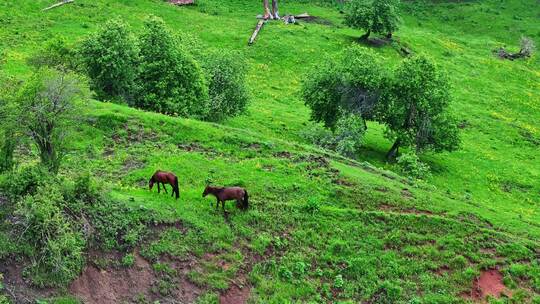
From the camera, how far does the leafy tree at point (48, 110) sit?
2519 centimetres

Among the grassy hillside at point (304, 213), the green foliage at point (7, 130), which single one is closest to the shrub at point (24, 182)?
the green foliage at point (7, 130)

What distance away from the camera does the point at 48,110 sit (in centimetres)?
2566

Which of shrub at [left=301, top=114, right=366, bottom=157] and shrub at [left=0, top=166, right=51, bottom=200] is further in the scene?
shrub at [left=301, top=114, right=366, bottom=157]

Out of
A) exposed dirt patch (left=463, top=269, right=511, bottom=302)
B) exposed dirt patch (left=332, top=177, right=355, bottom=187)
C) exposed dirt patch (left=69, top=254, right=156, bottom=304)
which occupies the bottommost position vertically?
exposed dirt patch (left=463, top=269, right=511, bottom=302)

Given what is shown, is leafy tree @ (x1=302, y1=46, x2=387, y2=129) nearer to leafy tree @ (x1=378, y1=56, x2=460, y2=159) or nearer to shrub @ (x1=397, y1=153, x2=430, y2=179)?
leafy tree @ (x1=378, y1=56, x2=460, y2=159)

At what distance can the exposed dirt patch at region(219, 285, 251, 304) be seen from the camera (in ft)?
80.0

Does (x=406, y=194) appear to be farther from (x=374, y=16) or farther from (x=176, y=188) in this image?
(x=374, y=16)

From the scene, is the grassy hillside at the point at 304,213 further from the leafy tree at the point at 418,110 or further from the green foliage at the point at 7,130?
the green foliage at the point at 7,130

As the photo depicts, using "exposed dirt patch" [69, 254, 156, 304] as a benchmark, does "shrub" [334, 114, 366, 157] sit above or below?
above

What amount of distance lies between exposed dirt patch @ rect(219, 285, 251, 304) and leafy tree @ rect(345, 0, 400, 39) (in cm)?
5533

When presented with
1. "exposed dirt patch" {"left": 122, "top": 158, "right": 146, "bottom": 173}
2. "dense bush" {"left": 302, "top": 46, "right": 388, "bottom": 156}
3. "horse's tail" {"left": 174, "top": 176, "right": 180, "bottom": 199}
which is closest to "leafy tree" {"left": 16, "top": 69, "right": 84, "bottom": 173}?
"horse's tail" {"left": 174, "top": 176, "right": 180, "bottom": 199}

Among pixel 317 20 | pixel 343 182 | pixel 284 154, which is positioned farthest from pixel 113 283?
pixel 317 20

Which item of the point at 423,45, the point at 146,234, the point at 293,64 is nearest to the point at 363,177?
the point at 146,234

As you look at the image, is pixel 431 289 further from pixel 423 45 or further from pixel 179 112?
pixel 423 45
